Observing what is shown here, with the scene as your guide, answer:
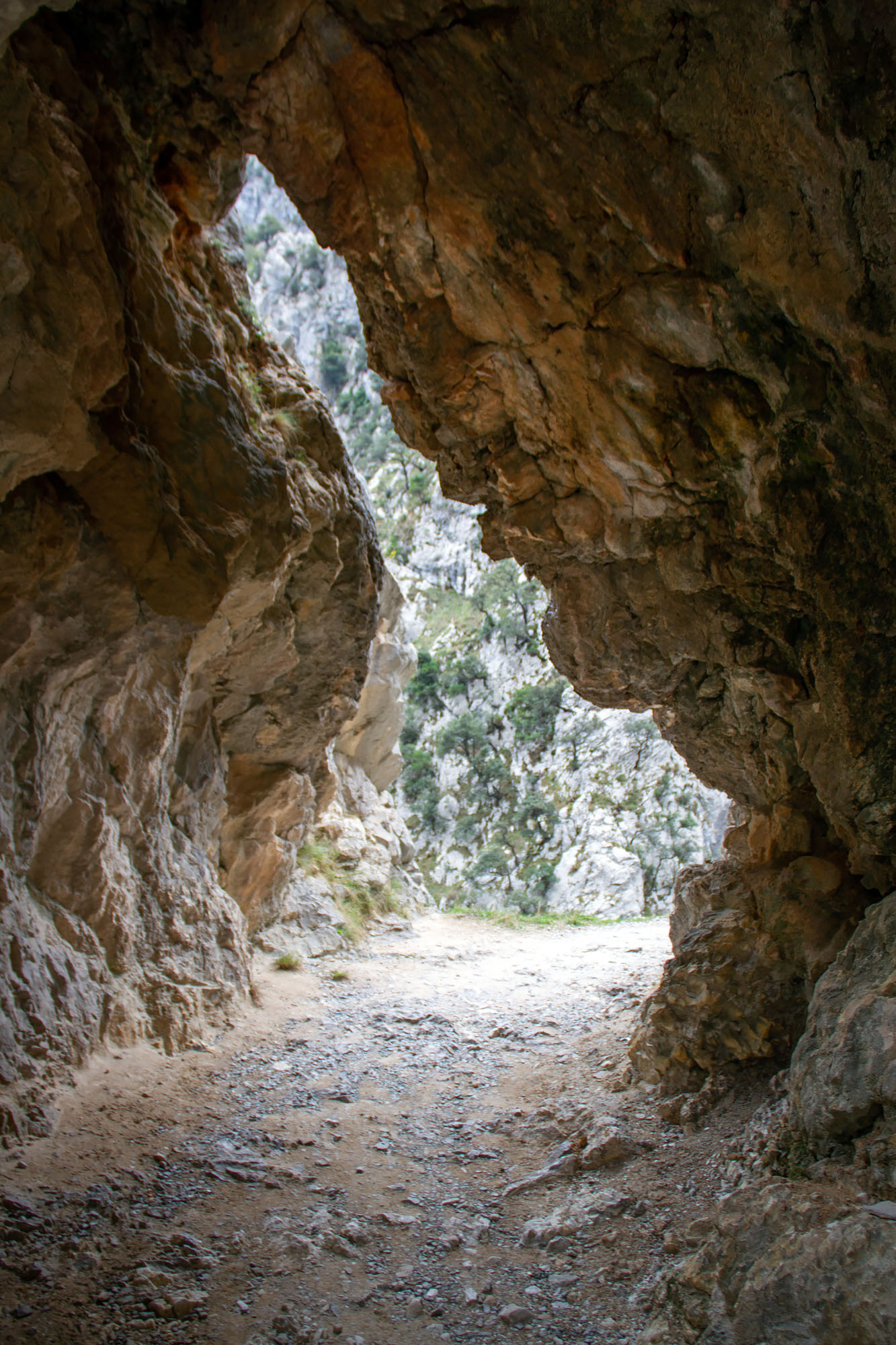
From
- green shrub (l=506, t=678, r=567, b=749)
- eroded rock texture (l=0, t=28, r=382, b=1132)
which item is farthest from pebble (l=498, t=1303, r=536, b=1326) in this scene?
green shrub (l=506, t=678, r=567, b=749)

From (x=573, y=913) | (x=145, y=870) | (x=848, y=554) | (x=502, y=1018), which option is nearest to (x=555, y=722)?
(x=573, y=913)

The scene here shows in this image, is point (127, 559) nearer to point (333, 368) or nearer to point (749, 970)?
point (749, 970)

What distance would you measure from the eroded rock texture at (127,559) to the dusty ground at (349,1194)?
2.66ft

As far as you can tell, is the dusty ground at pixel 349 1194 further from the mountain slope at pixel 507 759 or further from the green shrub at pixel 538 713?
the green shrub at pixel 538 713

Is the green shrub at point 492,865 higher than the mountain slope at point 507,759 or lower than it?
lower

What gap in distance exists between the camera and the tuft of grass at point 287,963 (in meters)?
10.6

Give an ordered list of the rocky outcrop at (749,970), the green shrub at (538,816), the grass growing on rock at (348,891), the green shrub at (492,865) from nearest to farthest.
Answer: the rocky outcrop at (749,970)
the grass growing on rock at (348,891)
the green shrub at (492,865)
the green shrub at (538,816)

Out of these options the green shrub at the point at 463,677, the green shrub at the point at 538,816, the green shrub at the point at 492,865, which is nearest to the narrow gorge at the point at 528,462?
the green shrub at the point at 492,865

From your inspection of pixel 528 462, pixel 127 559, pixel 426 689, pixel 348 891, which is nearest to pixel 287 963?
pixel 348 891

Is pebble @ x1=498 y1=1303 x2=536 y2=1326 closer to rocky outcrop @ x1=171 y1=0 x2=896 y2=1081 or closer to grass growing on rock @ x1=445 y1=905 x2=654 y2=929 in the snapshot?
rocky outcrop @ x1=171 y1=0 x2=896 y2=1081

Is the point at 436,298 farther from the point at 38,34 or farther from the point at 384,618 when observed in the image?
the point at 384,618

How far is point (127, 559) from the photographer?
616cm

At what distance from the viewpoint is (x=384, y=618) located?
1631cm

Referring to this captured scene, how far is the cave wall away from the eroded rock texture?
63 millimetres
